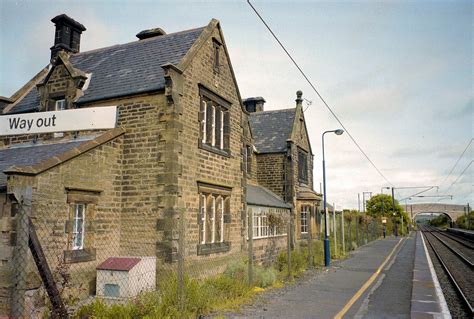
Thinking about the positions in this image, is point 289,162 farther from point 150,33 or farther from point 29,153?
point 29,153

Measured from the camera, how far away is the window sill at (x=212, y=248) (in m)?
12.7

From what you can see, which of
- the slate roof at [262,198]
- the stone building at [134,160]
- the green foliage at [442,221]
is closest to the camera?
the stone building at [134,160]

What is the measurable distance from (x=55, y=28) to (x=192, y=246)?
1323 cm

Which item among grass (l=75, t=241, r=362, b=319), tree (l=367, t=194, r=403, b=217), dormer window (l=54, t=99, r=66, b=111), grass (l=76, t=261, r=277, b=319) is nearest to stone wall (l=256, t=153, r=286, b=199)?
grass (l=75, t=241, r=362, b=319)

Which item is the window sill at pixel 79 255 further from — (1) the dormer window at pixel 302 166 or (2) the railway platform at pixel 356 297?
(1) the dormer window at pixel 302 166

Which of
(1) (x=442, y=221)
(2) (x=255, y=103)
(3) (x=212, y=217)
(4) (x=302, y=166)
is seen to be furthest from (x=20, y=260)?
(1) (x=442, y=221)

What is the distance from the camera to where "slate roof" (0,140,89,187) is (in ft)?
33.4

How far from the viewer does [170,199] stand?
11203 mm

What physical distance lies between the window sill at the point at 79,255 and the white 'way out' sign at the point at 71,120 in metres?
3.84

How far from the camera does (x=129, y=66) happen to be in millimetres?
14273

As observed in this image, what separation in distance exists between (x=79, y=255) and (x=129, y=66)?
7.34m

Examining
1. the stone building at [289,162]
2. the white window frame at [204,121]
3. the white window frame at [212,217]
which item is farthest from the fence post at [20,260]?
the stone building at [289,162]

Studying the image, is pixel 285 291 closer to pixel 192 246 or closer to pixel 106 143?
pixel 192 246

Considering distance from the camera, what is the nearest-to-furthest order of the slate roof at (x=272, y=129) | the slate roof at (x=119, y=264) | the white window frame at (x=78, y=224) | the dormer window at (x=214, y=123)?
the slate roof at (x=119, y=264) → the white window frame at (x=78, y=224) → the dormer window at (x=214, y=123) → the slate roof at (x=272, y=129)
